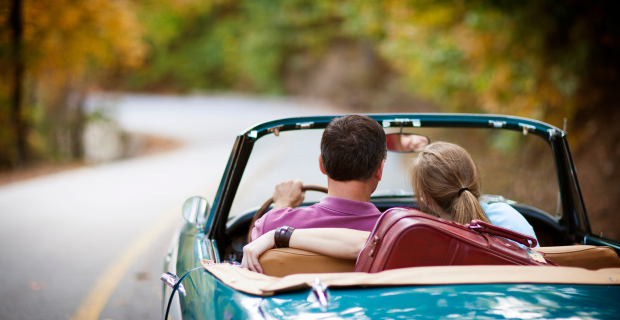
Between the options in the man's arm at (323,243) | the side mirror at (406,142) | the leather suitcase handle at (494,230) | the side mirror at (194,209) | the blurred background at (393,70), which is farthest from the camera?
the blurred background at (393,70)

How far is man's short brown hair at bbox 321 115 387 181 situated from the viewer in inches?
82.4

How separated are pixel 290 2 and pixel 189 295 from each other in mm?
32757

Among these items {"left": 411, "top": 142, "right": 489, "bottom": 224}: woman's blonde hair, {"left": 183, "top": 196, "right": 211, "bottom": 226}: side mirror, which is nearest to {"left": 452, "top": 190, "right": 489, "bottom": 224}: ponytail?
{"left": 411, "top": 142, "right": 489, "bottom": 224}: woman's blonde hair

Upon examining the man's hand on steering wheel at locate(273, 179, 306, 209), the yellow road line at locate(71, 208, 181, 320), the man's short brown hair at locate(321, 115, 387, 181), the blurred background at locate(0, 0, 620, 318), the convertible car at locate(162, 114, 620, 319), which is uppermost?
the blurred background at locate(0, 0, 620, 318)

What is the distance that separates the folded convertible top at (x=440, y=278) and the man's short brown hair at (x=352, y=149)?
0.56 m

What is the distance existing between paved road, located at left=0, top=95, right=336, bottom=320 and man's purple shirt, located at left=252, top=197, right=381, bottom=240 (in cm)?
266

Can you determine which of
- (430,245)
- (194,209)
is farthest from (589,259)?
(194,209)

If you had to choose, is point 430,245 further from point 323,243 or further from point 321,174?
point 321,174

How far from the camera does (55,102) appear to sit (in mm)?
16250

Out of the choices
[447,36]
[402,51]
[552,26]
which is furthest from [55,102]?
[552,26]

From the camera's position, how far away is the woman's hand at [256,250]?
1.94 meters

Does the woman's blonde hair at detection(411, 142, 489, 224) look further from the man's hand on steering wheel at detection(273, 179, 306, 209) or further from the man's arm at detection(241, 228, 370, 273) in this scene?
the man's hand on steering wheel at detection(273, 179, 306, 209)

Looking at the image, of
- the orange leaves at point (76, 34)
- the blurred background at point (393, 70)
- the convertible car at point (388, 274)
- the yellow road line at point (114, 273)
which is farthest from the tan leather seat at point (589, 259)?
the orange leaves at point (76, 34)

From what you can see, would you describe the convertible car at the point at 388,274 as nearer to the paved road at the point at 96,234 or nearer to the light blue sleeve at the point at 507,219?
the light blue sleeve at the point at 507,219
